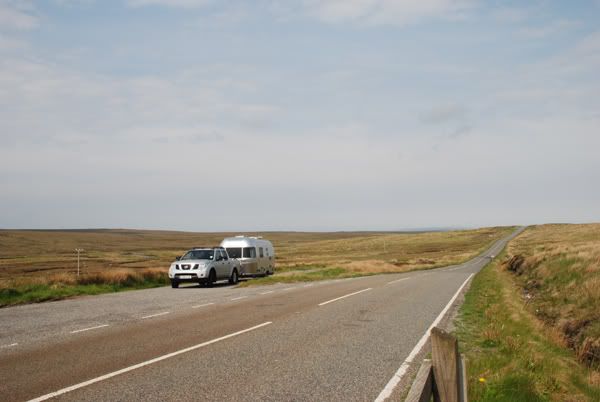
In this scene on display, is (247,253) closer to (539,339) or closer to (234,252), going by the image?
(234,252)

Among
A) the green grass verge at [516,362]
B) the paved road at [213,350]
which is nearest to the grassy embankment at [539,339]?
the green grass verge at [516,362]

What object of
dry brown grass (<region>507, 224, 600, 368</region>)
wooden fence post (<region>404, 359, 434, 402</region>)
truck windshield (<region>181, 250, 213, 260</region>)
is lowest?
dry brown grass (<region>507, 224, 600, 368</region>)

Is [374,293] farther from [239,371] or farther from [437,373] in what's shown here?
[437,373]

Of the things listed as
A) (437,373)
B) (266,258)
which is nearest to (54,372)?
(437,373)

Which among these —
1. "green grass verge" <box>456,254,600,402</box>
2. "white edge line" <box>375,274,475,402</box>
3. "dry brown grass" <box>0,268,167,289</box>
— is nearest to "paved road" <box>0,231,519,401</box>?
"white edge line" <box>375,274,475,402</box>

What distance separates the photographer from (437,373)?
12.7ft

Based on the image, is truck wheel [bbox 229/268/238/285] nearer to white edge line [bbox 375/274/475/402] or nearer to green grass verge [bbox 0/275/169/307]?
green grass verge [bbox 0/275/169/307]

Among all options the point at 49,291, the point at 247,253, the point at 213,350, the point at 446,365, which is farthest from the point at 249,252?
the point at 446,365

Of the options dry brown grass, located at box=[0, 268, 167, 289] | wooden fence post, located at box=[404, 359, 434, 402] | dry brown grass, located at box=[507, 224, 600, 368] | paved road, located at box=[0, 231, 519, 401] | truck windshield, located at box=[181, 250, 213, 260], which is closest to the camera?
wooden fence post, located at box=[404, 359, 434, 402]

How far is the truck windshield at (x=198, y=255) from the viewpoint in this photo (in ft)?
89.8

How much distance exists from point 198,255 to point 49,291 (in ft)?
26.5

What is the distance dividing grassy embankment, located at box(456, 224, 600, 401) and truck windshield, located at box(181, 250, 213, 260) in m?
12.7

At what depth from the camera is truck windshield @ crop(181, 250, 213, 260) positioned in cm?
2738

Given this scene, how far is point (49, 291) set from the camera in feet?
68.9
